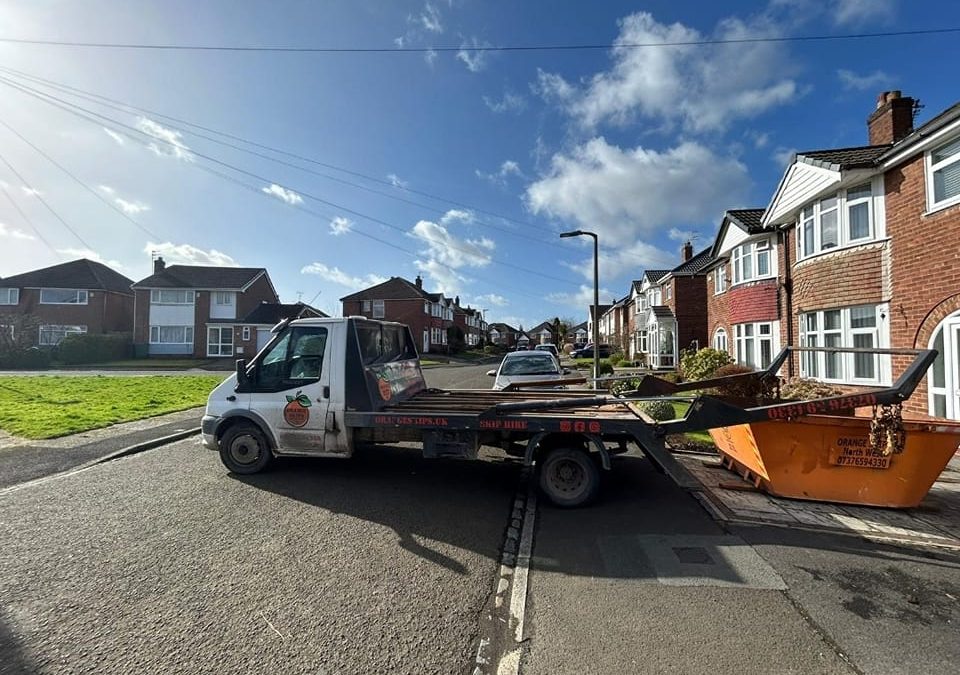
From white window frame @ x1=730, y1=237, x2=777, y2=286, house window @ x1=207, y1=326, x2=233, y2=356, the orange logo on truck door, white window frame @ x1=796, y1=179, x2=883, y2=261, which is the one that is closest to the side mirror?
the orange logo on truck door

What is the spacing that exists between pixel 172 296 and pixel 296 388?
132 ft

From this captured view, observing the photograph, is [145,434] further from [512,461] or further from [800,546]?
[800,546]

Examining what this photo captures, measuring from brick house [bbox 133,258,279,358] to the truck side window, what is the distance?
117 feet

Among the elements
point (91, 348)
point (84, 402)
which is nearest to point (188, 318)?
point (91, 348)

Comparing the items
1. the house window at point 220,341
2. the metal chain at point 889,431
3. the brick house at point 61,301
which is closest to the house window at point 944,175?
the metal chain at point 889,431

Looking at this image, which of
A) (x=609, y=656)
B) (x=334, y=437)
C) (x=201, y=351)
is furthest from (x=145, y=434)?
(x=201, y=351)

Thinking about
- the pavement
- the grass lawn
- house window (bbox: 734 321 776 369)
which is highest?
house window (bbox: 734 321 776 369)

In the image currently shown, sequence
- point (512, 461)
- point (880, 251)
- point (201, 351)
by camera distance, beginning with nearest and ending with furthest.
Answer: point (512, 461) → point (880, 251) → point (201, 351)

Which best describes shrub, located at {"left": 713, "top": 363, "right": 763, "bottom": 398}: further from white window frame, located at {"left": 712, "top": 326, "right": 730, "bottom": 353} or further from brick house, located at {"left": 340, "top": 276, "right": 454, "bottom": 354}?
brick house, located at {"left": 340, "top": 276, "right": 454, "bottom": 354}

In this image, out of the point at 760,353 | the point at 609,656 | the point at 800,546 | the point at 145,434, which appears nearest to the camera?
the point at 609,656

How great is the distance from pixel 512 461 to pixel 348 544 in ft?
Answer: 10.8

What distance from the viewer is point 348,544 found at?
4145 mm

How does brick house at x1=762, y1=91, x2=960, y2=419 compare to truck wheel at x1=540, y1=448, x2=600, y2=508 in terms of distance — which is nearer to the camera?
truck wheel at x1=540, y1=448, x2=600, y2=508

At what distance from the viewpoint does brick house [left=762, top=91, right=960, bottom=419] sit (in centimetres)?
815
